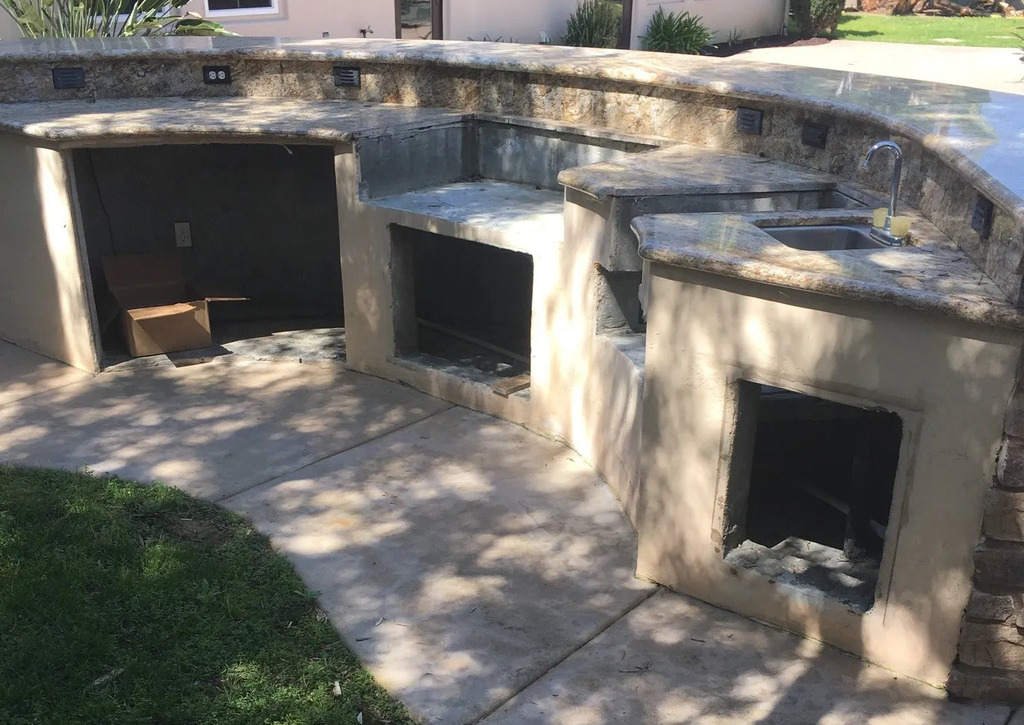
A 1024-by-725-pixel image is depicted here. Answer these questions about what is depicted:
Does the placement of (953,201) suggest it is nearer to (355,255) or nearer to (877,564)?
(877,564)

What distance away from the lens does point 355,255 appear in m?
6.66

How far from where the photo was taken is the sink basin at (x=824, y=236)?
4594 mm

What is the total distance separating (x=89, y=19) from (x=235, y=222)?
10.5 ft

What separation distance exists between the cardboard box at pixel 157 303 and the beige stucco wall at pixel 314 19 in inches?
255

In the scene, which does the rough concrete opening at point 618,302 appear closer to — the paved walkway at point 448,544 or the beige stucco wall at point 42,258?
the paved walkway at point 448,544

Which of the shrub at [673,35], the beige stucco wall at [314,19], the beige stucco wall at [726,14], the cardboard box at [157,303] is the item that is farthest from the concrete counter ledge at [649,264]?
the beige stucco wall at [726,14]

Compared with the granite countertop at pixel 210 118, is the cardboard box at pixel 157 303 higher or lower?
lower

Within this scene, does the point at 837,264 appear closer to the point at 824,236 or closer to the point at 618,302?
the point at 824,236

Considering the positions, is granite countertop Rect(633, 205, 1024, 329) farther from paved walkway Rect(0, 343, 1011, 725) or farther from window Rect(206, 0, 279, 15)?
window Rect(206, 0, 279, 15)

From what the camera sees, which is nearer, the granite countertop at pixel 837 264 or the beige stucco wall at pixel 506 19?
the granite countertop at pixel 837 264

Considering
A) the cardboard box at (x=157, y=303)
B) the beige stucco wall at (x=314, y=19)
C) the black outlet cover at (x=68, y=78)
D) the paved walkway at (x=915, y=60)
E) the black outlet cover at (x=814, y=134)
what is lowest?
the cardboard box at (x=157, y=303)

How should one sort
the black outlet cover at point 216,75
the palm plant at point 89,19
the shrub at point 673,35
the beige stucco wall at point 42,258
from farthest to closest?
1. the shrub at point 673,35
2. the palm plant at point 89,19
3. the black outlet cover at point 216,75
4. the beige stucco wall at point 42,258

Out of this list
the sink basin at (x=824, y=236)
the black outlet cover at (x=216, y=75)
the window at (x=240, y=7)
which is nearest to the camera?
the sink basin at (x=824, y=236)

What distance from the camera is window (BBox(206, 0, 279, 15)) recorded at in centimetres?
1325
